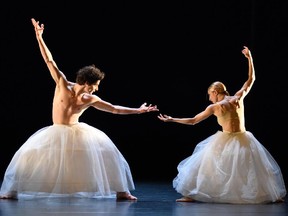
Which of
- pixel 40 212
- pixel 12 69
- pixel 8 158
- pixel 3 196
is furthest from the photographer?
pixel 8 158

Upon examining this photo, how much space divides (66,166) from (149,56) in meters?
2.53

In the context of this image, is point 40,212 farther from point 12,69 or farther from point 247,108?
point 247,108

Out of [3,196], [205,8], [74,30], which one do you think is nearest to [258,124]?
[205,8]

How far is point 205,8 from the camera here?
6211 mm

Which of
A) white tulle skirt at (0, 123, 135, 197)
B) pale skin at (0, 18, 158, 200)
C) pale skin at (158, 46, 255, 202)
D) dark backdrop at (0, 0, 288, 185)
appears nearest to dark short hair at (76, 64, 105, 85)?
pale skin at (0, 18, 158, 200)

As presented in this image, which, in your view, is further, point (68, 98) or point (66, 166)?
point (68, 98)

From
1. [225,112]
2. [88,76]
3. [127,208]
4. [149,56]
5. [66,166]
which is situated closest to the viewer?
[127,208]

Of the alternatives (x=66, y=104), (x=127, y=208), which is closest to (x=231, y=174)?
(x=127, y=208)

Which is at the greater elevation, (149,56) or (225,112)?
→ (149,56)

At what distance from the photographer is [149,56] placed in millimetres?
6211

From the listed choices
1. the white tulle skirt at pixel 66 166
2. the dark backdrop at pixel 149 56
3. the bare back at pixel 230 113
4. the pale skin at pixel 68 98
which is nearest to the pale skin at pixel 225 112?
the bare back at pixel 230 113

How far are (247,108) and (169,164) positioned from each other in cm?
112

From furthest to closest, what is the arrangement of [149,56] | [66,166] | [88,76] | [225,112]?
[149,56] < [225,112] < [88,76] < [66,166]

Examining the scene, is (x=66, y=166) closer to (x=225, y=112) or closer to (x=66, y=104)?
(x=66, y=104)
